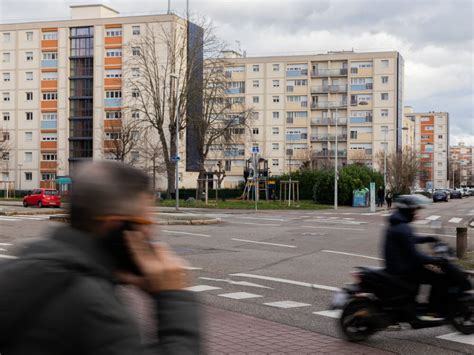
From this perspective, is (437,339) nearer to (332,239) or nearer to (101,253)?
(101,253)

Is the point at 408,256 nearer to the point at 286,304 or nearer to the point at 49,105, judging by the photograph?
the point at 286,304

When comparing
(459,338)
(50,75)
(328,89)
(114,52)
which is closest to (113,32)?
(114,52)

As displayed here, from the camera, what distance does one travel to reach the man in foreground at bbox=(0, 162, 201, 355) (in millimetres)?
1751

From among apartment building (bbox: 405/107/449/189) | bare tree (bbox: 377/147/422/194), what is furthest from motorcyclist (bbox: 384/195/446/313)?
apartment building (bbox: 405/107/449/189)

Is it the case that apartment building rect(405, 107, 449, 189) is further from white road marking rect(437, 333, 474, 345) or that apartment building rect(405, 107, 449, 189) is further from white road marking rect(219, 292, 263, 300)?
white road marking rect(437, 333, 474, 345)

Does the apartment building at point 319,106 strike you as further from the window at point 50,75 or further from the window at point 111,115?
the window at point 50,75

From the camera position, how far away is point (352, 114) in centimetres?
9500

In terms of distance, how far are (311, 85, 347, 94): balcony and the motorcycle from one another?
90.1 metres

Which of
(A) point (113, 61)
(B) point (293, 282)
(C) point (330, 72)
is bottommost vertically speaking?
(B) point (293, 282)

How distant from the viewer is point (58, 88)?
3179 inches

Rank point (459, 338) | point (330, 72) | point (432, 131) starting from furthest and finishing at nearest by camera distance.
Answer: point (432, 131), point (330, 72), point (459, 338)

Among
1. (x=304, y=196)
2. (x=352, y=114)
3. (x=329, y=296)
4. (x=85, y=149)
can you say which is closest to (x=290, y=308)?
(x=329, y=296)

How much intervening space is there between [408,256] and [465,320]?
3.80ft

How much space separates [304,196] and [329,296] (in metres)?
53.0
